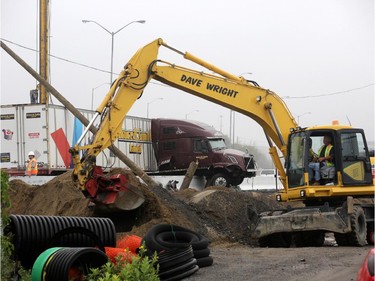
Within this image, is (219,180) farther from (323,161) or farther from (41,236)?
(41,236)

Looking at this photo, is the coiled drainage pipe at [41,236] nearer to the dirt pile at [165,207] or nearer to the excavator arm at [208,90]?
the dirt pile at [165,207]

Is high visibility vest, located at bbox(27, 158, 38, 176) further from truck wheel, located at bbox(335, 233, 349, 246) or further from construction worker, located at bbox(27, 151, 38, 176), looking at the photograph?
truck wheel, located at bbox(335, 233, 349, 246)

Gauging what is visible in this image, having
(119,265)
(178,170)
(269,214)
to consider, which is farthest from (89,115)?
(119,265)

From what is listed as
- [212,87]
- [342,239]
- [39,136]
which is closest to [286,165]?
[342,239]

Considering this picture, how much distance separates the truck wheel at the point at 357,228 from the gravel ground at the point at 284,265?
0.50 metres

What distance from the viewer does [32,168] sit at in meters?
28.0

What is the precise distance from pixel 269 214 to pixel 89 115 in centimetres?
1716

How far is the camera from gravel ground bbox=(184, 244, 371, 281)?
35.7 ft

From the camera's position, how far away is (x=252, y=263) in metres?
12.6

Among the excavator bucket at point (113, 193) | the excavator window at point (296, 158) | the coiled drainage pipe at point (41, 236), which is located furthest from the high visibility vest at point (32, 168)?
the coiled drainage pipe at point (41, 236)

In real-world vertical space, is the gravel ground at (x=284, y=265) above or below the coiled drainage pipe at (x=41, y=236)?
below

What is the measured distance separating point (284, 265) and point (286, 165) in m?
5.74

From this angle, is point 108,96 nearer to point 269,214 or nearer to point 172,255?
point 269,214

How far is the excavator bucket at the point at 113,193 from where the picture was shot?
A: 16.1 metres
